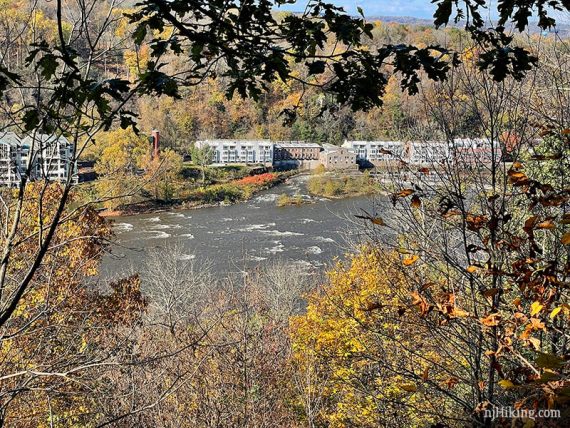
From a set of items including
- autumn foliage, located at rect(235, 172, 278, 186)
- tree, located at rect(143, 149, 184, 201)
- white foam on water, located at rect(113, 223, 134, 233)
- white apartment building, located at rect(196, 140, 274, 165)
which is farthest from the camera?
white apartment building, located at rect(196, 140, 274, 165)

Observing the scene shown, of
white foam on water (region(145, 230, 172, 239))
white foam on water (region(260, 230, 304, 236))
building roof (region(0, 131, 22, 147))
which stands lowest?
white foam on water (region(145, 230, 172, 239))

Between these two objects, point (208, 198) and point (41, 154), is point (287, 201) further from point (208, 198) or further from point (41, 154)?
point (41, 154)

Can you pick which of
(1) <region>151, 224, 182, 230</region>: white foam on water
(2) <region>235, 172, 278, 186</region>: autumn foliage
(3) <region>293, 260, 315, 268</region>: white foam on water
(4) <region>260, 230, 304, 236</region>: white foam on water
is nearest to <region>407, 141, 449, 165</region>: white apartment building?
(3) <region>293, 260, 315, 268</region>: white foam on water

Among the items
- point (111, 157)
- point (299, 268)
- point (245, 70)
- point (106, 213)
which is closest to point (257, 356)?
point (245, 70)

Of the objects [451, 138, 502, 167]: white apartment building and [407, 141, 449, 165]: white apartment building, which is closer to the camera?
[451, 138, 502, 167]: white apartment building

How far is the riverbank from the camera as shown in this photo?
877 inches

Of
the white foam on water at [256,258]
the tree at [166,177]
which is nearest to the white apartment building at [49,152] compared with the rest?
the white foam on water at [256,258]

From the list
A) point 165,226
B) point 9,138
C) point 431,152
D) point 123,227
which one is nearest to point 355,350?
point 431,152

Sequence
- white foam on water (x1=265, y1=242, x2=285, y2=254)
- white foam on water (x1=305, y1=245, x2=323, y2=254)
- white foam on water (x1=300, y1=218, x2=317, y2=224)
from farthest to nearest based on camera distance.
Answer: white foam on water (x1=300, y1=218, x2=317, y2=224)
white foam on water (x1=265, y1=242, x2=285, y2=254)
white foam on water (x1=305, y1=245, x2=323, y2=254)

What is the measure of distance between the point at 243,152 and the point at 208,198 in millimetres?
10617

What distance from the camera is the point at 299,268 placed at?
13891 millimetres

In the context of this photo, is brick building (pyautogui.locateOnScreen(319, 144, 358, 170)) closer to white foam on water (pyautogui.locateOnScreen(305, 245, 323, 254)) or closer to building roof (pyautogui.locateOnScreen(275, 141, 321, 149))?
building roof (pyautogui.locateOnScreen(275, 141, 321, 149))

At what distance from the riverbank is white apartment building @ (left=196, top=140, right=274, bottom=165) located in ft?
16.8

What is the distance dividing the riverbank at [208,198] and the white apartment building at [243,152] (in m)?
5.13
